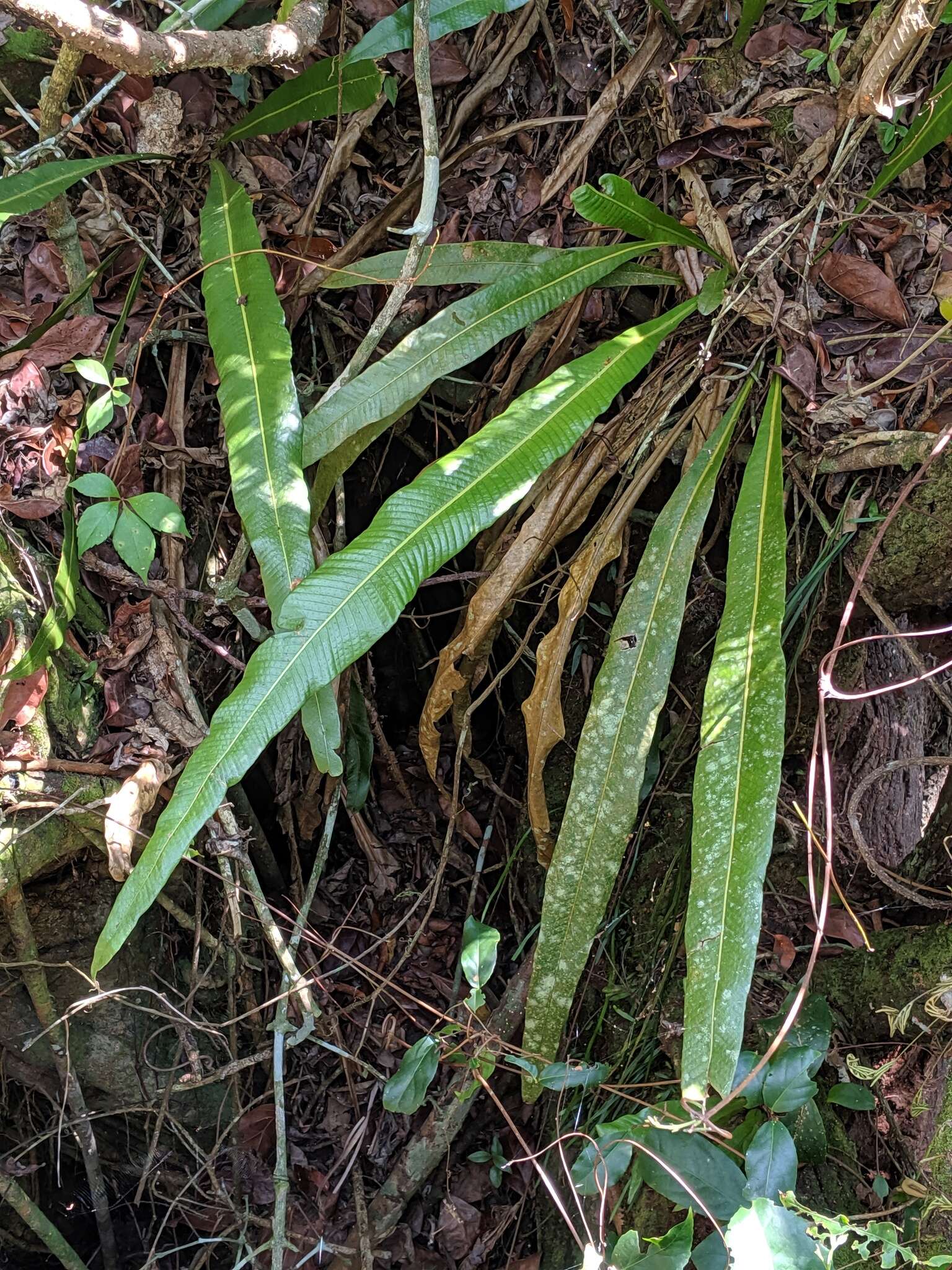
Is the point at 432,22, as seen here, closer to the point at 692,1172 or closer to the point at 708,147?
the point at 708,147

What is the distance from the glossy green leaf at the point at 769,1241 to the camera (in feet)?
2.83

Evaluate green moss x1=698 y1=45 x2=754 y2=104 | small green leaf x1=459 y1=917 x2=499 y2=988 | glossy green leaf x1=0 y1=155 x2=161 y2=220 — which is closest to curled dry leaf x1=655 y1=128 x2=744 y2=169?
green moss x1=698 y1=45 x2=754 y2=104

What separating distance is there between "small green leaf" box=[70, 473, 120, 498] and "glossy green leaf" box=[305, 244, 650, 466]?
0.28 metres

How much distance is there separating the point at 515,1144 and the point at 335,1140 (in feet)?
1.00

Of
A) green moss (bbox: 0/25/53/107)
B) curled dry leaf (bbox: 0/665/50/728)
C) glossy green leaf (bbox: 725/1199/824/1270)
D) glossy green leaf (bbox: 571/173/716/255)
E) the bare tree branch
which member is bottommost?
glossy green leaf (bbox: 725/1199/824/1270)

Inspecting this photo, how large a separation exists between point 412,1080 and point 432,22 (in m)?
1.55

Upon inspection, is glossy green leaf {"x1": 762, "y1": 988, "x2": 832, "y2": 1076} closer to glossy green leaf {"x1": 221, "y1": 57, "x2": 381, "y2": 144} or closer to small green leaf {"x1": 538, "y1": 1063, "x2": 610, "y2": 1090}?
small green leaf {"x1": 538, "y1": 1063, "x2": 610, "y2": 1090}

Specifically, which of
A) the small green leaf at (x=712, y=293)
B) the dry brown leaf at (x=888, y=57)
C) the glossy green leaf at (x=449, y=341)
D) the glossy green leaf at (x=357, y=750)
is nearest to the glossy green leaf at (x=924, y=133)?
the dry brown leaf at (x=888, y=57)

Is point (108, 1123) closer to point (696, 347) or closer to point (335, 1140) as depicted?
point (335, 1140)

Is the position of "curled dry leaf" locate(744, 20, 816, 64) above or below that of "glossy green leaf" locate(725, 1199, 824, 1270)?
above

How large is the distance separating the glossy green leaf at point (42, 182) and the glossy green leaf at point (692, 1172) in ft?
4.88

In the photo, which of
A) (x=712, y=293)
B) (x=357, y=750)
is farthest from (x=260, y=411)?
(x=712, y=293)

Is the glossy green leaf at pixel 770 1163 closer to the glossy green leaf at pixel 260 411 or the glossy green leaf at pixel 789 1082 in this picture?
the glossy green leaf at pixel 789 1082

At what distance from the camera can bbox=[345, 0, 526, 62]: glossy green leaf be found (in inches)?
53.7
